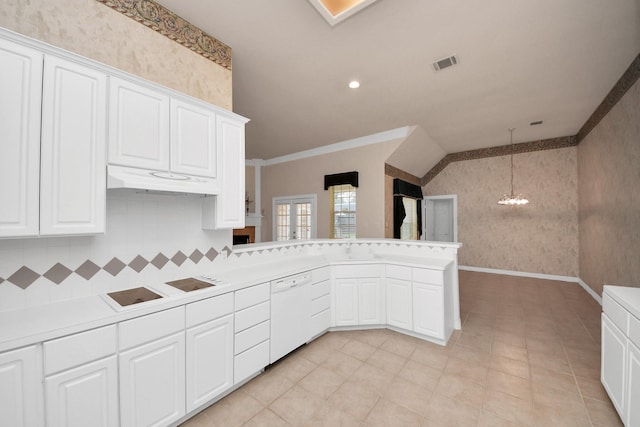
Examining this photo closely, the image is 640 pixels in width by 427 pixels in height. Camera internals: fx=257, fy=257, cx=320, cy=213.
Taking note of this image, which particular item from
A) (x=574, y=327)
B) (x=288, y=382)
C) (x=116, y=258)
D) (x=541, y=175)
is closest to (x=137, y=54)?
(x=116, y=258)

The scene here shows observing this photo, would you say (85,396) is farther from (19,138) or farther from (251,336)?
(19,138)

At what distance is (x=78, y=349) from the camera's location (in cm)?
130

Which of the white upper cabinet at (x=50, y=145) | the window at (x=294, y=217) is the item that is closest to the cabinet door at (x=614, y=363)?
the white upper cabinet at (x=50, y=145)

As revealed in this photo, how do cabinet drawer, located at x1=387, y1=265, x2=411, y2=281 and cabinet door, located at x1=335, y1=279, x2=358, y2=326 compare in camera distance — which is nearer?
cabinet drawer, located at x1=387, y1=265, x2=411, y2=281

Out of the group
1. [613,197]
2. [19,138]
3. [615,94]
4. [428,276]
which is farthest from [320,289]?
[615,94]

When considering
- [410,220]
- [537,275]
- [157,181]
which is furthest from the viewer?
[410,220]

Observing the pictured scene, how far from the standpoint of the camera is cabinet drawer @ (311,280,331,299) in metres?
2.83

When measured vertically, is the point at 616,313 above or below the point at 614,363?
above

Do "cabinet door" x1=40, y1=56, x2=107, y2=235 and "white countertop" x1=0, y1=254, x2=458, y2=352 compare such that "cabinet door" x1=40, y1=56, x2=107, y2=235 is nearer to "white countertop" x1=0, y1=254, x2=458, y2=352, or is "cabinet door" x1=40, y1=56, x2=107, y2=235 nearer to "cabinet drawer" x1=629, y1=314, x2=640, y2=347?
"white countertop" x1=0, y1=254, x2=458, y2=352

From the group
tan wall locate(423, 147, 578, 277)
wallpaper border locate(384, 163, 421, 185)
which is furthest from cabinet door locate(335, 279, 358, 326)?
tan wall locate(423, 147, 578, 277)

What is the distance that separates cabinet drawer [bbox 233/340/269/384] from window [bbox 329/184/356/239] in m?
3.49

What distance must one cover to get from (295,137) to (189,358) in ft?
14.2

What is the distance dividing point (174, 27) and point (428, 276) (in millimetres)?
3389

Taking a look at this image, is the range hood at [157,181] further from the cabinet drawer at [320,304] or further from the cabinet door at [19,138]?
the cabinet drawer at [320,304]
